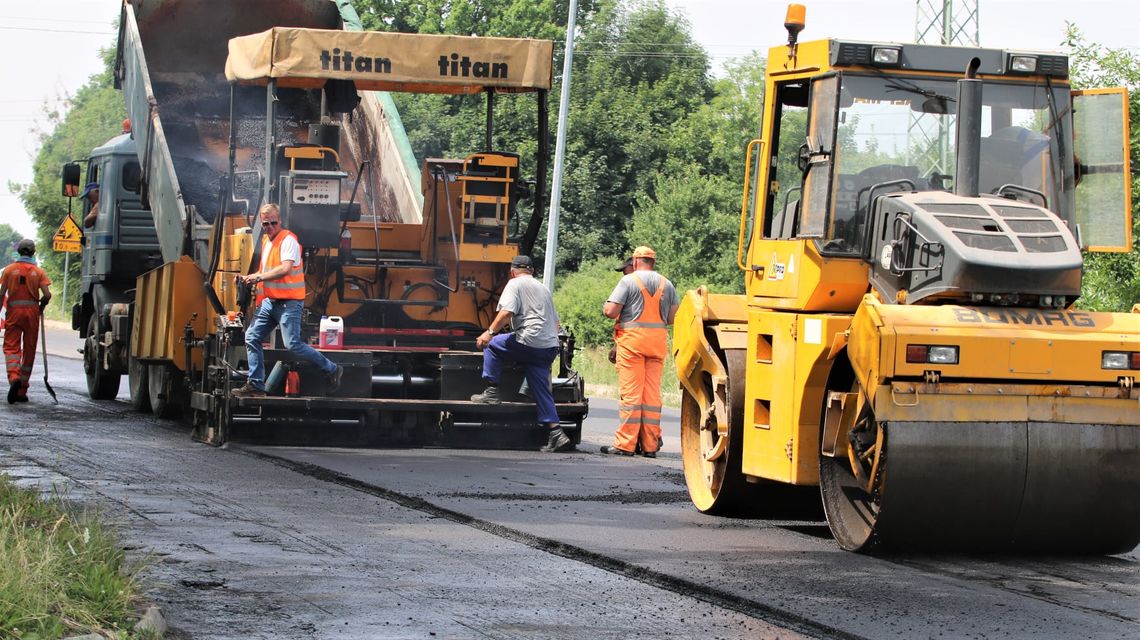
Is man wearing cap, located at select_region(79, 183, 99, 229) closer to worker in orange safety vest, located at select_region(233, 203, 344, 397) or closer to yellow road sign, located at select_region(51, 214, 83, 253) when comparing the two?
worker in orange safety vest, located at select_region(233, 203, 344, 397)

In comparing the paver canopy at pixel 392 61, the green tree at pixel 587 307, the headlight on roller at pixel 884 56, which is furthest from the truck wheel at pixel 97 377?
the green tree at pixel 587 307

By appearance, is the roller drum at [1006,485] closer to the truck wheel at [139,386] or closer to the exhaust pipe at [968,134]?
the exhaust pipe at [968,134]

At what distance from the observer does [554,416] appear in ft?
41.4

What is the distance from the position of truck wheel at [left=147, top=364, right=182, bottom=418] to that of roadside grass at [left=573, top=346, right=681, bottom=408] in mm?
6474

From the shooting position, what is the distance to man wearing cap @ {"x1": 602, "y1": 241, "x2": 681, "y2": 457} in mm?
12703

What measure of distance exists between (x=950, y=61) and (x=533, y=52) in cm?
547

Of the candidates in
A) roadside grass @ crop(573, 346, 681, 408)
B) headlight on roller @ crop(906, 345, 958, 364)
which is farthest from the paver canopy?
roadside grass @ crop(573, 346, 681, 408)

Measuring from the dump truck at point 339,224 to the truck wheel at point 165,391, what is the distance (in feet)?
0.07

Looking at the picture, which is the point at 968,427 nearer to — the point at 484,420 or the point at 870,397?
the point at 870,397

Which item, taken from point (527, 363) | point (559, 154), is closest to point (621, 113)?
point (559, 154)

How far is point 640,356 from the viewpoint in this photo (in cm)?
1275

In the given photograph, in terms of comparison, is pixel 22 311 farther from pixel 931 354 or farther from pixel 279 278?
pixel 931 354

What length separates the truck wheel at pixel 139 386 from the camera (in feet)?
52.1

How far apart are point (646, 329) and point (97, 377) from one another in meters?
7.49
